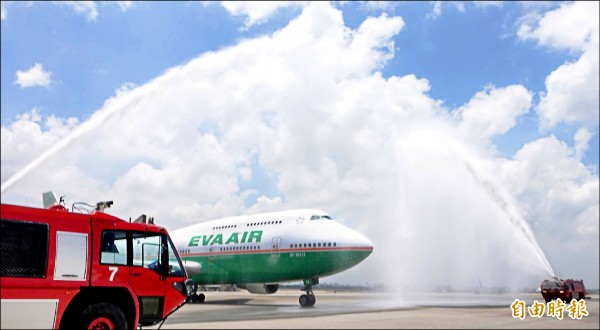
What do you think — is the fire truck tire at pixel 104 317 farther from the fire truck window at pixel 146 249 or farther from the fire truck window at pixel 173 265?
the fire truck window at pixel 173 265

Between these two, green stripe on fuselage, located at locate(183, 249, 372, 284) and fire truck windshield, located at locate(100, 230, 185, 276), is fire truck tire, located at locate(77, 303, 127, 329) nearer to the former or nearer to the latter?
fire truck windshield, located at locate(100, 230, 185, 276)

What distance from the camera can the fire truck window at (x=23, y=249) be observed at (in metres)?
6.06

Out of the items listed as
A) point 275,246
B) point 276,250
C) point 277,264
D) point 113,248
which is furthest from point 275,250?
point 113,248

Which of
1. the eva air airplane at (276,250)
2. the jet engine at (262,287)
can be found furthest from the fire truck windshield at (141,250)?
the jet engine at (262,287)

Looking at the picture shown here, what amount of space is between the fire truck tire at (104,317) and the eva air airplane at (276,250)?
176 ft

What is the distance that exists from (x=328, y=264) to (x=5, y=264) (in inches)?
2259

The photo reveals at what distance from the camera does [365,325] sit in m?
34.6

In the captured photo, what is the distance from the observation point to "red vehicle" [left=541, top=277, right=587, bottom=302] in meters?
6.71

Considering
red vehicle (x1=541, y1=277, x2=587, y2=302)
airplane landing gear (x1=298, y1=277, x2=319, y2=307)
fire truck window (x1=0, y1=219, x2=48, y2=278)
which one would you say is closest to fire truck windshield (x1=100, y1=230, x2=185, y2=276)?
fire truck window (x1=0, y1=219, x2=48, y2=278)

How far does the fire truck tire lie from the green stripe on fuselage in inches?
2155

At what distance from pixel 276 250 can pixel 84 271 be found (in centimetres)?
5670

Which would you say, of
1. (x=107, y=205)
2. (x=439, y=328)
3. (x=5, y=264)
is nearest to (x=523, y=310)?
(x=107, y=205)

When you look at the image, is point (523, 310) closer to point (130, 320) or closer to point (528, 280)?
point (528, 280)

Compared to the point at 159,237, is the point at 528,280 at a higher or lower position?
lower
